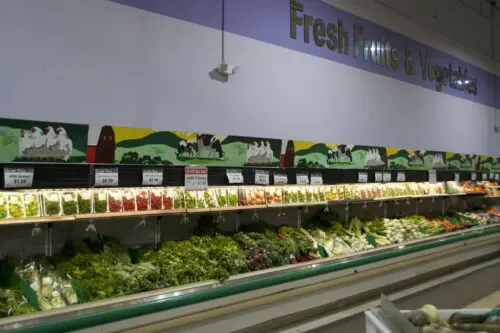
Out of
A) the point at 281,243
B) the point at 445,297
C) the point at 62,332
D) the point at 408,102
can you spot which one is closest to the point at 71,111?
the point at 62,332

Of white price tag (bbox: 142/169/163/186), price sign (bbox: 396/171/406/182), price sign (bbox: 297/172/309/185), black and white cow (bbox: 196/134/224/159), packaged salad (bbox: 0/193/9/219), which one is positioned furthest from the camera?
price sign (bbox: 396/171/406/182)

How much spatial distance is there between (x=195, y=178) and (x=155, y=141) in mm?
550

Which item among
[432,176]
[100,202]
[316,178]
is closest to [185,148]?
[100,202]

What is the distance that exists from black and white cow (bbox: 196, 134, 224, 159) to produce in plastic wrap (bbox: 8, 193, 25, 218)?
1.67 metres

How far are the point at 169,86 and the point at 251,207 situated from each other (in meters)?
1.55

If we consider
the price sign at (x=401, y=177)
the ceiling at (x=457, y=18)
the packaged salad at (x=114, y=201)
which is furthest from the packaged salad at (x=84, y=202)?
the ceiling at (x=457, y=18)

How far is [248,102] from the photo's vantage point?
4953 millimetres

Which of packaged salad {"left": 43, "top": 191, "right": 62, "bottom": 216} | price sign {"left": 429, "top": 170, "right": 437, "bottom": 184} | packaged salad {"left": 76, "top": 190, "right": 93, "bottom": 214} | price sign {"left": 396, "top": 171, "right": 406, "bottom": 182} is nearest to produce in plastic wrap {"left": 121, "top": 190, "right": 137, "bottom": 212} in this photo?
packaged salad {"left": 76, "top": 190, "right": 93, "bottom": 214}

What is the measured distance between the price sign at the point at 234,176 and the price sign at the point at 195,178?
31 centimetres

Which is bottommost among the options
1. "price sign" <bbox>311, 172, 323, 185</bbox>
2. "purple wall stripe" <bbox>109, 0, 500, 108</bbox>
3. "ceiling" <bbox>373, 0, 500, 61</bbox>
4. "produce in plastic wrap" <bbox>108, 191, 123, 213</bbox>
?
"produce in plastic wrap" <bbox>108, 191, 123, 213</bbox>

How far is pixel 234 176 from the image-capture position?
4.44 m

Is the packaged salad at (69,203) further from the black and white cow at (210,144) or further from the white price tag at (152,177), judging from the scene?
the black and white cow at (210,144)

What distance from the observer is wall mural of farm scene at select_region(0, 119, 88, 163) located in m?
2.98

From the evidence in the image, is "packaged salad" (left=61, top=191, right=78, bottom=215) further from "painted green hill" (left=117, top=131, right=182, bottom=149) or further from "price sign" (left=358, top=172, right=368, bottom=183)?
"price sign" (left=358, top=172, right=368, bottom=183)
